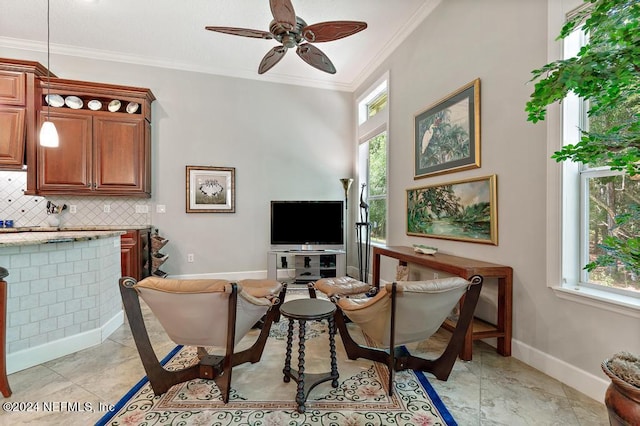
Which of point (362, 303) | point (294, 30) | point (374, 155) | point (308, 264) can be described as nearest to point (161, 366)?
point (362, 303)

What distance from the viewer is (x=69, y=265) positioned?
2443 millimetres

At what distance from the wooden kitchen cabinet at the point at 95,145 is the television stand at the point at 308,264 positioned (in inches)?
83.5

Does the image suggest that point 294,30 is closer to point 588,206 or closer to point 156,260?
point 588,206

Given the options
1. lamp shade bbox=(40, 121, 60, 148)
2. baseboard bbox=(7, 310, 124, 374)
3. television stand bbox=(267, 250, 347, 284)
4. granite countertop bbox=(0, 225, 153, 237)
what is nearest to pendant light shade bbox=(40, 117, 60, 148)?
lamp shade bbox=(40, 121, 60, 148)

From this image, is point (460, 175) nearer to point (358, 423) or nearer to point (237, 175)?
point (358, 423)

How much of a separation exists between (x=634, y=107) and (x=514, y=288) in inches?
53.7

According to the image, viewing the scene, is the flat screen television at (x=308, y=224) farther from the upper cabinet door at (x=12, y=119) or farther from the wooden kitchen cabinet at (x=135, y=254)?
the upper cabinet door at (x=12, y=119)

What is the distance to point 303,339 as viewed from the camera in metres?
1.79

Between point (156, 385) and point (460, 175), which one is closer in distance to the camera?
point (156, 385)

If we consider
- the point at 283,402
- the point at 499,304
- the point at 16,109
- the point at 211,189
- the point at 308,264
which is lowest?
the point at 283,402

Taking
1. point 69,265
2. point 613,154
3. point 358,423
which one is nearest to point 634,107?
point 613,154

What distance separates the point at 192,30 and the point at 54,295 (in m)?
3.32

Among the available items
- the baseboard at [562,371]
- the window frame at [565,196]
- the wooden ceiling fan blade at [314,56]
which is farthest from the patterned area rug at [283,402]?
the wooden ceiling fan blade at [314,56]

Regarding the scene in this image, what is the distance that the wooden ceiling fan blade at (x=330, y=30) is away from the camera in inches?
97.4
